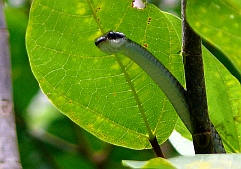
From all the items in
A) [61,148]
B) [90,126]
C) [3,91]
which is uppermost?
[3,91]

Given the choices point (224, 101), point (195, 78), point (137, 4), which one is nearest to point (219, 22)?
point (195, 78)

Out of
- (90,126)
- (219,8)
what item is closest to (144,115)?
(90,126)

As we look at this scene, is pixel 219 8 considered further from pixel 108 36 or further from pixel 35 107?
pixel 35 107

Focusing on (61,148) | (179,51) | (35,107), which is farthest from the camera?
(35,107)

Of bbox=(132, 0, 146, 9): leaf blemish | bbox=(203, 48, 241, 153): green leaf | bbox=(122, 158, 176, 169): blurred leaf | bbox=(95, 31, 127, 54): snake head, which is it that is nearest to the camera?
bbox=(122, 158, 176, 169): blurred leaf

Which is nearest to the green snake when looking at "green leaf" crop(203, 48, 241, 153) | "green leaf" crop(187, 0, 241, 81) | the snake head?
the snake head

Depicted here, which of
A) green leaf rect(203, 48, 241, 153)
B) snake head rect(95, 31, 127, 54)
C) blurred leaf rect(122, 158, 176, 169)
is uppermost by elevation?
snake head rect(95, 31, 127, 54)

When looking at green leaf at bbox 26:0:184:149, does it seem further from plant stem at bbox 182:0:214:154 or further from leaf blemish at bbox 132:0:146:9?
plant stem at bbox 182:0:214:154
